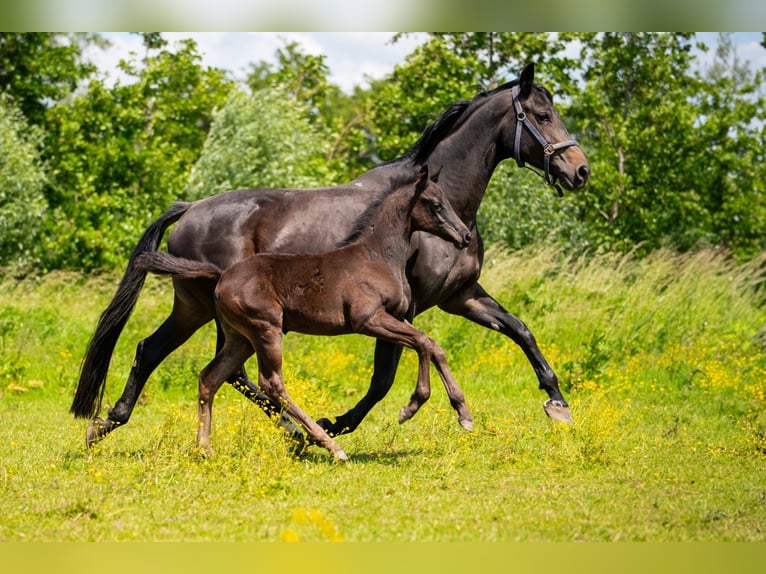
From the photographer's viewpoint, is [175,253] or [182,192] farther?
[182,192]

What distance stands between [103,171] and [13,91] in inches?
130

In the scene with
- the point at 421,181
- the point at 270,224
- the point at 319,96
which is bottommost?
the point at 319,96

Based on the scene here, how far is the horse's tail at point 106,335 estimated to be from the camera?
323 inches

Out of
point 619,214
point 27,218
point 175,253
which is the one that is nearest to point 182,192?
point 27,218

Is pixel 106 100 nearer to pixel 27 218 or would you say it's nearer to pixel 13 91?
pixel 13 91

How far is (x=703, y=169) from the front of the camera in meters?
24.5

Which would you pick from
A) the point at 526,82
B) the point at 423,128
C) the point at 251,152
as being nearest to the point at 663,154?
the point at 423,128

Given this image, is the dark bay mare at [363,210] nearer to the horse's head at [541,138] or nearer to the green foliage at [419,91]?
the horse's head at [541,138]

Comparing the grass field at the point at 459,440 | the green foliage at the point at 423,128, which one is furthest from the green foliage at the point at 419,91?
the grass field at the point at 459,440

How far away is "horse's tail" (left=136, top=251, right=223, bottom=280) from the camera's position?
7.32 meters

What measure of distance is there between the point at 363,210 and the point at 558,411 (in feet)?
7.93

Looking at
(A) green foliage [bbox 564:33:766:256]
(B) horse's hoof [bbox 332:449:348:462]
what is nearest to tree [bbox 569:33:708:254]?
(A) green foliage [bbox 564:33:766:256]

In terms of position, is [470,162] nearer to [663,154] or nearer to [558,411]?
[558,411]

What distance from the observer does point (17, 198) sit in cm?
2227
